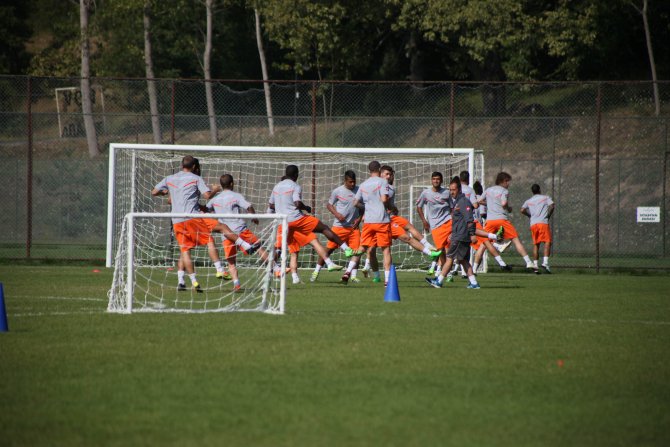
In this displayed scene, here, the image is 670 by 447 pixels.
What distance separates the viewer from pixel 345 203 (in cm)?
1820

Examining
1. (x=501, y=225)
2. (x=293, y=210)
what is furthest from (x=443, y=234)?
(x=293, y=210)

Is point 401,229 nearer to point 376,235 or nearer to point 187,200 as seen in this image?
point 376,235

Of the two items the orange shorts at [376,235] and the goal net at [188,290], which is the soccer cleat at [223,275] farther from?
the orange shorts at [376,235]

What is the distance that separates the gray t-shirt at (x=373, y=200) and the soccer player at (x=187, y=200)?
295 cm

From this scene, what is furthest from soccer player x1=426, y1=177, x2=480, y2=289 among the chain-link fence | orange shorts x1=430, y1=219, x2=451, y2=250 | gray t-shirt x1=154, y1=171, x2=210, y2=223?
the chain-link fence

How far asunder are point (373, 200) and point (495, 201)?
4540 millimetres

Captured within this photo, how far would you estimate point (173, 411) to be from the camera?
6.45 meters

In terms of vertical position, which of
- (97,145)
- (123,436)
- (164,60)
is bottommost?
(123,436)

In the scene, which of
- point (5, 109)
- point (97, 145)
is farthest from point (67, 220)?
point (5, 109)

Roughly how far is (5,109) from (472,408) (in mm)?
30114

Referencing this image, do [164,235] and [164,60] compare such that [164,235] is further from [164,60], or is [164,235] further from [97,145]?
[164,60]

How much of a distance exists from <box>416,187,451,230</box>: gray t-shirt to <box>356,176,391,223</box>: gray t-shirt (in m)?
1.33

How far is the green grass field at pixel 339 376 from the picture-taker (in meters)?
6.00

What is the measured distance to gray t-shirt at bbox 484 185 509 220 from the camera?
792 inches
